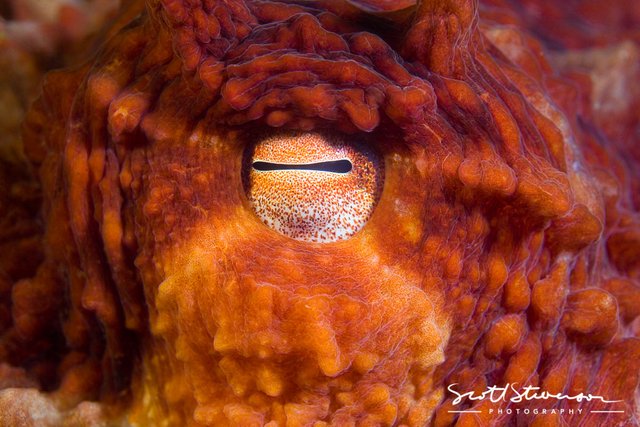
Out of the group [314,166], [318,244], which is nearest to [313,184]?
[314,166]

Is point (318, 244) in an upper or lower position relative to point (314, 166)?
lower

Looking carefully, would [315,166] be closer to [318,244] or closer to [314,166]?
[314,166]

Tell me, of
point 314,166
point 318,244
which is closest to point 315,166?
point 314,166

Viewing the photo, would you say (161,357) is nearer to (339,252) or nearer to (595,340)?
(339,252)
